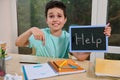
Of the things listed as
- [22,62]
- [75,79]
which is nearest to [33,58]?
[22,62]

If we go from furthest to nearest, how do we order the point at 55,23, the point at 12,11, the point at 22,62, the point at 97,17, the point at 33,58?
the point at 12,11, the point at 97,17, the point at 55,23, the point at 33,58, the point at 22,62

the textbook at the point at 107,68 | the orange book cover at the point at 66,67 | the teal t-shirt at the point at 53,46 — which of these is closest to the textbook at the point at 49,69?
the orange book cover at the point at 66,67

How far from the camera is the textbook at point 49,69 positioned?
108 centimetres

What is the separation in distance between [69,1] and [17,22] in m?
0.81

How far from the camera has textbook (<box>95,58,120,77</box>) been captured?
3.54 feet

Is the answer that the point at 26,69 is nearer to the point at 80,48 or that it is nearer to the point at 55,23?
the point at 80,48

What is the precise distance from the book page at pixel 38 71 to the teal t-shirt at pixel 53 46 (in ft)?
1.33

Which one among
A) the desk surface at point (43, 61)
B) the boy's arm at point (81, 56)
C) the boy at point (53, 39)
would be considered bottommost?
the desk surface at point (43, 61)

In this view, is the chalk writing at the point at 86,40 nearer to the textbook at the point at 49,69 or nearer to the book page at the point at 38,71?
the textbook at the point at 49,69

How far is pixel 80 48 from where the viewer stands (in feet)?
4.41

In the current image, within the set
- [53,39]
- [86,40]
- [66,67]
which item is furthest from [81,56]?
[53,39]

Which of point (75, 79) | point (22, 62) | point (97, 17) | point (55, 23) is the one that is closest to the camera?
point (75, 79)

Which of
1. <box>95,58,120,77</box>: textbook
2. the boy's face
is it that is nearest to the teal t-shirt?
the boy's face

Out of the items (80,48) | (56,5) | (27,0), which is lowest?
(80,48)
